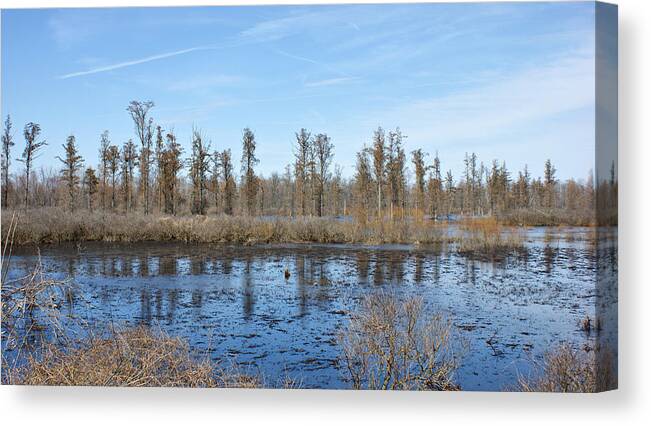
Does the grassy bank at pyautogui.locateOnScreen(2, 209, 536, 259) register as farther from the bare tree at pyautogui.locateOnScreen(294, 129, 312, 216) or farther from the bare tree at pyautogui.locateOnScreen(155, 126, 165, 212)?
the bare tree at pyautogui.locateOnScreen(294, 129, 312, 216)

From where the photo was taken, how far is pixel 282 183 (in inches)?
364

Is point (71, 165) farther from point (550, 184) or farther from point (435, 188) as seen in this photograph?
point (550, 184)

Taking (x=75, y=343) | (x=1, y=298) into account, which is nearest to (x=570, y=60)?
(x=75, y=343)

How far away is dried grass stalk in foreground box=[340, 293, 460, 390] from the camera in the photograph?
20.1 feet

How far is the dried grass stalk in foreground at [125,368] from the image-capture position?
6074 mm

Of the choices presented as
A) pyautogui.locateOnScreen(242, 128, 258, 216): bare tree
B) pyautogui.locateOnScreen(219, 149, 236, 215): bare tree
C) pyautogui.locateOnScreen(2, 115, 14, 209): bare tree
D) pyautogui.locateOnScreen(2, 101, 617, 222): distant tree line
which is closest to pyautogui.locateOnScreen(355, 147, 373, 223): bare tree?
pyautogui.locateOnScreen(2, 101, 617, 222): distant tree line

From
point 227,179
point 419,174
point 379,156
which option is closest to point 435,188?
point 419,174

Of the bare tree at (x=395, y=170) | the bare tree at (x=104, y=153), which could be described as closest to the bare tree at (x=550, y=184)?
the bare tree at (x=395, y=170)

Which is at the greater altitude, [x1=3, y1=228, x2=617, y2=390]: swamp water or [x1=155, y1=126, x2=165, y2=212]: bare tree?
[x1=155, y1=126, x2=165, y2=212]: bare tree

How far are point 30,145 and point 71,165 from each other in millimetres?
714

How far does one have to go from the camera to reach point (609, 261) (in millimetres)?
5992

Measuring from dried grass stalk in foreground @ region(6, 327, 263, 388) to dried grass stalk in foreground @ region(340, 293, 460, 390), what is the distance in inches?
44.1

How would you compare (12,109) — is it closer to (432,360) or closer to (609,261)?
(432,360)

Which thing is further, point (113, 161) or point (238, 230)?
point (238, 230)
